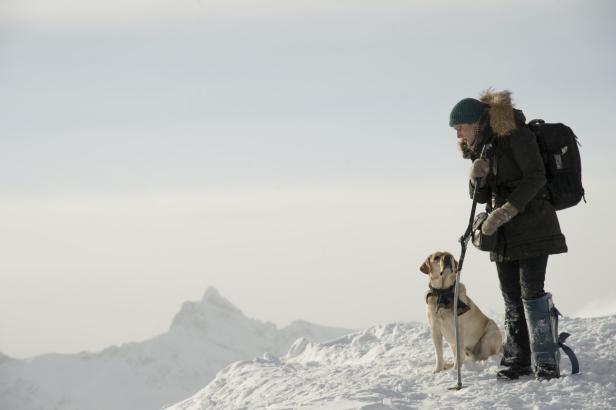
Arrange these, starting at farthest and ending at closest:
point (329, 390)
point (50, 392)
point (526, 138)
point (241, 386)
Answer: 1. point (50, 392)
2. point (241, 386)
3. point (329, 390)
4. point (526, 138)

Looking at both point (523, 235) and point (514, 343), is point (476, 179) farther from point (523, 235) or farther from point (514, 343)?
point (514, 343)

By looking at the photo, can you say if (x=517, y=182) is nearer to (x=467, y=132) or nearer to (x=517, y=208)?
(x=517, y=208)

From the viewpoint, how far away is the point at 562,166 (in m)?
7.06

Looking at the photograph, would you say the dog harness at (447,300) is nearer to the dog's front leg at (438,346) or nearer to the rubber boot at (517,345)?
the dog's front leg at (438,346)

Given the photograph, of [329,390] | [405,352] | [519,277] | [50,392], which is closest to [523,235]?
[519,277]

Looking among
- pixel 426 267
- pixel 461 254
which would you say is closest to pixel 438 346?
pixel 426 267

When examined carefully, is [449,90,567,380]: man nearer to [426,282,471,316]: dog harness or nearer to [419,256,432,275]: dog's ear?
[426,282,471,316]: dog harness

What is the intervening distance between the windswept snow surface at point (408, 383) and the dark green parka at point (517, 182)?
1.36 meters

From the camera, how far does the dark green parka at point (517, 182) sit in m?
6.87

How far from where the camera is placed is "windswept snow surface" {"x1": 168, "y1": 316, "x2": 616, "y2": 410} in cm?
697

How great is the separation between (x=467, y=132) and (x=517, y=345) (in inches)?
90.3

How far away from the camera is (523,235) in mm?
7039

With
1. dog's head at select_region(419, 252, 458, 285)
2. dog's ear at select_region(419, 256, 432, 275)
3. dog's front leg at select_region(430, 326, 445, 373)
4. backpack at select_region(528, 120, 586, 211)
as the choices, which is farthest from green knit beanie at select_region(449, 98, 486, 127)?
dog's front leg at select_region(430, 326, 445, 373)

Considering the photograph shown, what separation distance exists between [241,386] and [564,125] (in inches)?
246
